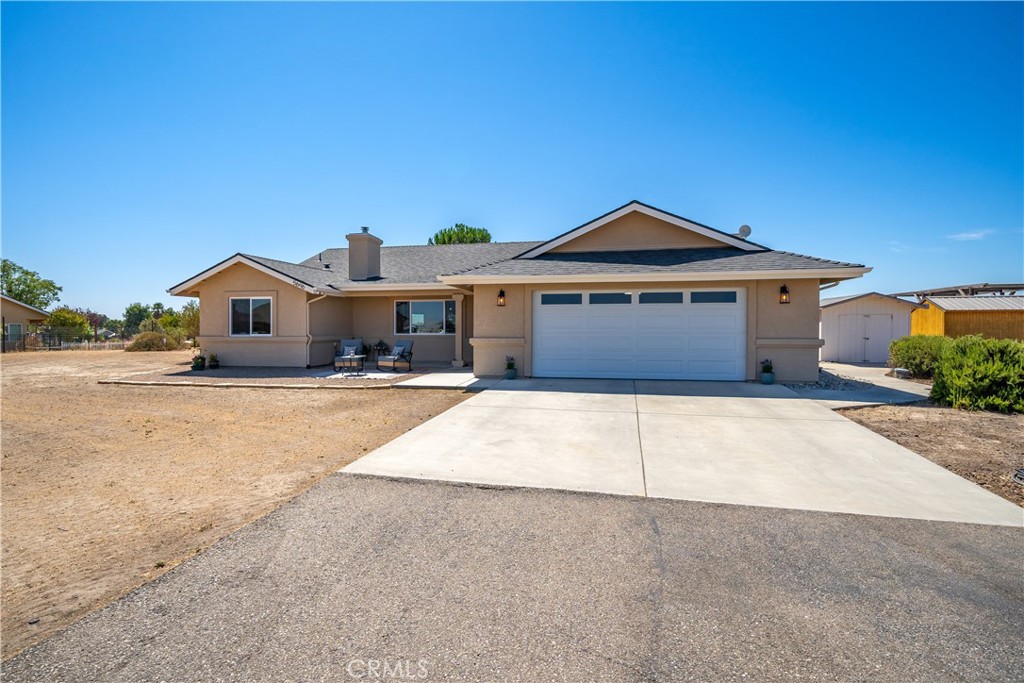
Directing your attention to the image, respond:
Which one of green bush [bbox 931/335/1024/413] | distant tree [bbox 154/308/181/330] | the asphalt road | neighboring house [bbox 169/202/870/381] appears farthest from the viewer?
distant tree [bbox 154/308/181/330]

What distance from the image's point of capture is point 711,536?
348 cm

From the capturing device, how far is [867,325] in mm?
19125

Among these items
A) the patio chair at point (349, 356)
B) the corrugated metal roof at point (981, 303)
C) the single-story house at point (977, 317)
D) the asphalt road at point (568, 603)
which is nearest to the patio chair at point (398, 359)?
the patio chair at point (349, 356)

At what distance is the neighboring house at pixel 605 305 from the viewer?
11344 mm

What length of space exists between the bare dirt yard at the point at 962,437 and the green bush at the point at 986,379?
1.12ft

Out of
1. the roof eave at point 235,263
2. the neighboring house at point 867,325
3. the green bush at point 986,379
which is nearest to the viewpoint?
the green bush at point 986,379

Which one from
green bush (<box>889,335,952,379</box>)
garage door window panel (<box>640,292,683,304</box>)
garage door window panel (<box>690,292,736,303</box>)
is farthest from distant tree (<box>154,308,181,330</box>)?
green bush (<box>889,335,952,379</box>)

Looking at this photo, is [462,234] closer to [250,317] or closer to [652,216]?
[250,317]

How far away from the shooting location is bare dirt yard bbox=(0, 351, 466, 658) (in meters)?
2.94

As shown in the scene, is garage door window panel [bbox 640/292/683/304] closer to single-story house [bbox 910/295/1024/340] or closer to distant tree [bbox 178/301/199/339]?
single-story house [bbox 910/295/1024/340]

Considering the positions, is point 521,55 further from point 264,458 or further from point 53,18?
point 264,458

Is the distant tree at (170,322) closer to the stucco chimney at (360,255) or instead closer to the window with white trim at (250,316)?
the window with white trim at (250,316)

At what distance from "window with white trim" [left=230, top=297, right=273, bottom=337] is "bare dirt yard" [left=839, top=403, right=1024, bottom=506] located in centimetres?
1625

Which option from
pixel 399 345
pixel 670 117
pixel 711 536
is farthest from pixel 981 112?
pixel 399 345
